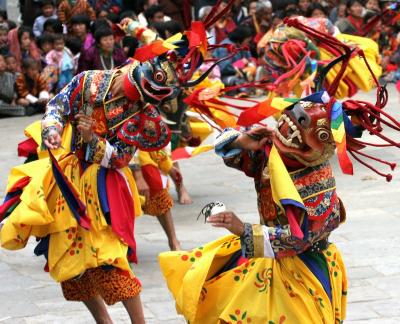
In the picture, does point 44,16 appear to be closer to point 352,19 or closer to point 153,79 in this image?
point 352,19

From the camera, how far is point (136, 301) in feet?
17.8

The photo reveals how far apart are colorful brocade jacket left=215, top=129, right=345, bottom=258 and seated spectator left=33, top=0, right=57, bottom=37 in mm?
9772

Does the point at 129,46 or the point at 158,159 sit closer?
the point at 158,159

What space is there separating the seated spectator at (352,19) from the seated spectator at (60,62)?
3175mm

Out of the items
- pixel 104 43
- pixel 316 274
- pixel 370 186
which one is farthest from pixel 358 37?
pixel 316 274

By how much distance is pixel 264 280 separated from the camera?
14.4 ft

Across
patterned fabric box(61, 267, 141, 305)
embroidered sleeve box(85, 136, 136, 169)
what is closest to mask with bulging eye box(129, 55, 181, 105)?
embroidered sleeve box(85, 136, 136, 169)

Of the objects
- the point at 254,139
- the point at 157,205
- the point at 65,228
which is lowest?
the point at 157,205

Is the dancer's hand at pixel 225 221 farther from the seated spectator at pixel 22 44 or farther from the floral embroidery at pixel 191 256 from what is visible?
the seated spectator at pixel 22 44

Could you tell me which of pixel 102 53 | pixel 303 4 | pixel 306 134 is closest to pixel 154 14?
pixel 303 4

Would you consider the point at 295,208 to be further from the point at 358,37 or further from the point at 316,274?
the point at 358,37

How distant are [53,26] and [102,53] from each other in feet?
14.2

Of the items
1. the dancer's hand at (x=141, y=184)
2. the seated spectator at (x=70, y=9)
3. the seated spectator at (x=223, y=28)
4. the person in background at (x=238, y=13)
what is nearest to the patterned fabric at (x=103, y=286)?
the dancer's hand at (x=141, y=184)

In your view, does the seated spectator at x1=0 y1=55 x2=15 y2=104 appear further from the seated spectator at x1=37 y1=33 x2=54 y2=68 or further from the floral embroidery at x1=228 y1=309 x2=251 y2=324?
the floral embroidery at x1=228 y1=309 x2=251 y2=324
